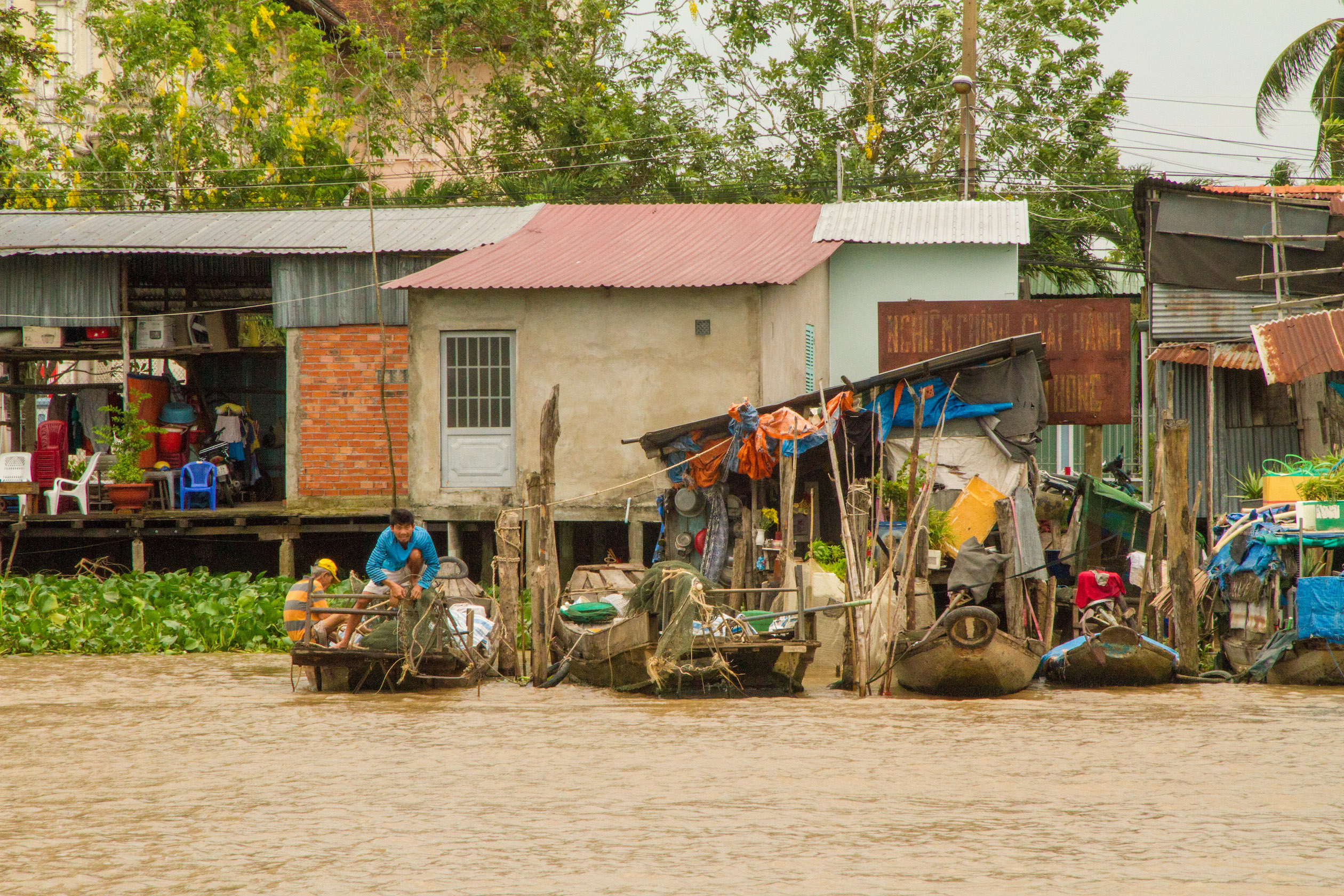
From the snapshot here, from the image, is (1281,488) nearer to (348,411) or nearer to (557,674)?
(557,674)

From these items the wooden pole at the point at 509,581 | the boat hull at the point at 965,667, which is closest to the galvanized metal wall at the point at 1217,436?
the boat hull at the point at 965,667

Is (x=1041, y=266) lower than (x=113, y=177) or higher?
lower

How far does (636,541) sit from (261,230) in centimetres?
773

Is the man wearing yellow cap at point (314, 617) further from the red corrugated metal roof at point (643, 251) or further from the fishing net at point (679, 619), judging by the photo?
the red corrugated metal roof at point (643, 251)

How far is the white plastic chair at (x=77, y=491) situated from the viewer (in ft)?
65.3

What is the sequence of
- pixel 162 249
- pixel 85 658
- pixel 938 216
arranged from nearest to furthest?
1. pixel 85 658
2. pixel 162 249
3. pixel 938 216

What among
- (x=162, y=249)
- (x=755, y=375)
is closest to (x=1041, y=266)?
(x=755, y=375)

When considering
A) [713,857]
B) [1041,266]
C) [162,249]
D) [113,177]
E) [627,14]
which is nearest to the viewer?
[713,857]

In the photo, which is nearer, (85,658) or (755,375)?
(85,658)

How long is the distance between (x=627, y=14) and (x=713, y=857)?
24731 mm

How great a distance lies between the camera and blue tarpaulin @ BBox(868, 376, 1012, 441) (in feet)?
53.2

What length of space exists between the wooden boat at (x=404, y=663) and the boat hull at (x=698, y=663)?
3.56 feet

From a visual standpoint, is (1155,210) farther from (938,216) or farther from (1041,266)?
(1041,266)

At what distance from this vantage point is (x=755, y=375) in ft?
57.8
